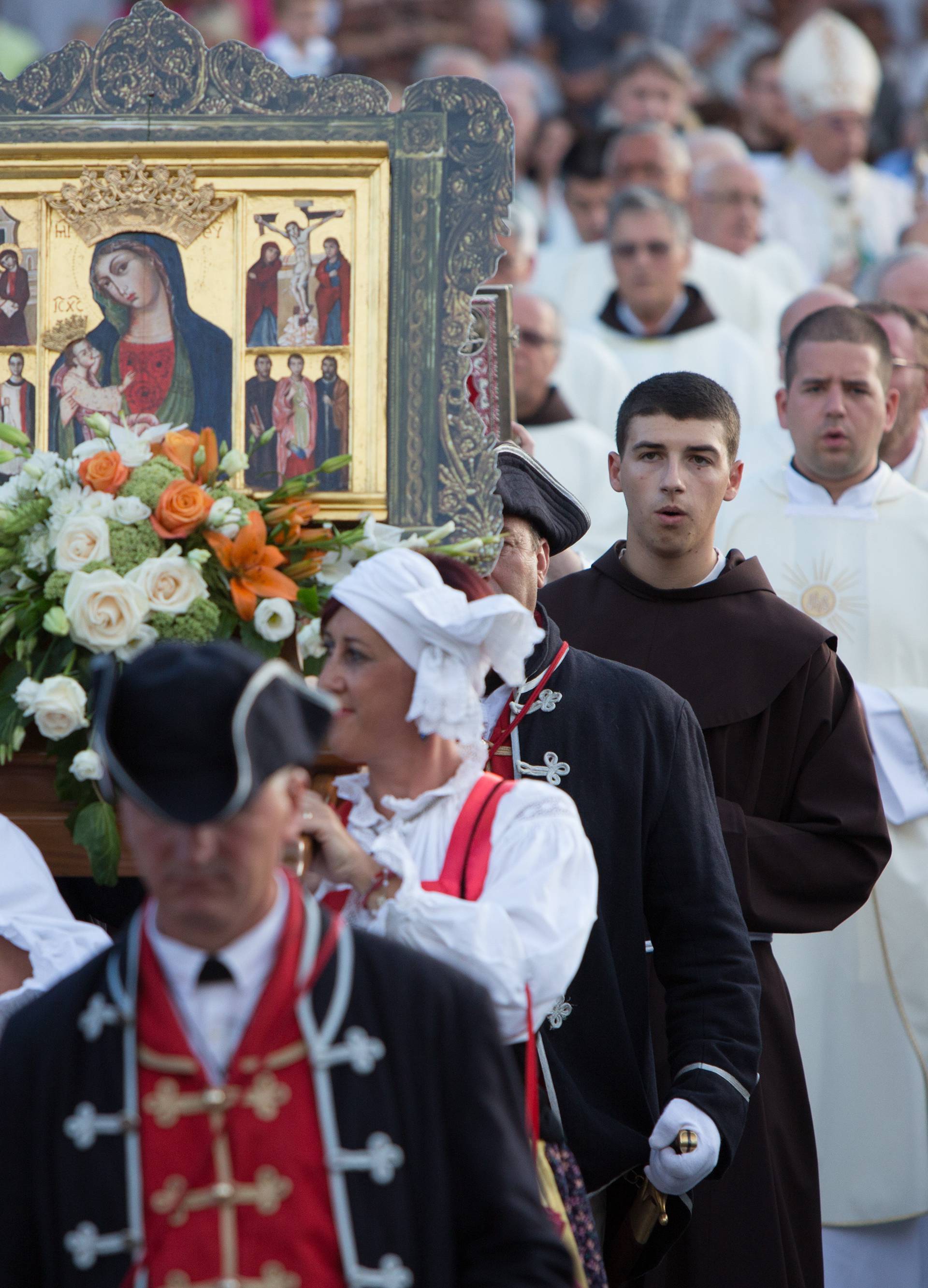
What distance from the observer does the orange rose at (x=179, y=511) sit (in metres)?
3.14

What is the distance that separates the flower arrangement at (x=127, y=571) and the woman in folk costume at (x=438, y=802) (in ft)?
1.12

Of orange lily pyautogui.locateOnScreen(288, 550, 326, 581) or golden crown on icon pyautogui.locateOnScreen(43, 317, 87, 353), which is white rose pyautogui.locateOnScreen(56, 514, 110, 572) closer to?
orange lily pyautogui.locateOnScreen(288, 550, 326, 581)

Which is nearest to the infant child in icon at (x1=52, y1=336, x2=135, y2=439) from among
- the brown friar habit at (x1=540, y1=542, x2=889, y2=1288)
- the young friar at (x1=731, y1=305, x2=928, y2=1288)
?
the brown friar habit at (x1=540, y1=542, x2=889, y2=1288)

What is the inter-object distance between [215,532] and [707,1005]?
1.25m

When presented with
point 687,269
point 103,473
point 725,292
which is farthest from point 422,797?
point 725,292

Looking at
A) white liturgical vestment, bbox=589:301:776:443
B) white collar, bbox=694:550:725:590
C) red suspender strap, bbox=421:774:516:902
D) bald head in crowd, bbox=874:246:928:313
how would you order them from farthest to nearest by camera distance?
1. white liturgical vestment, bbox=589:301:776:443
2. bald head in crowd, bbox=874:246:928:313
3. white collar, bbox=694:550:725:590
4. red suspender strap, bbox=421:774:516:902

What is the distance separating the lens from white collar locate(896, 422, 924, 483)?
6.54m

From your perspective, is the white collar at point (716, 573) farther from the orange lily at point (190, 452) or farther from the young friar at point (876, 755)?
the orange lily at point (190, 452)

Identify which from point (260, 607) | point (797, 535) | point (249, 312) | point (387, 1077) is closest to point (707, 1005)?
point (260, 607)

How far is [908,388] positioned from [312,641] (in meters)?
3.90

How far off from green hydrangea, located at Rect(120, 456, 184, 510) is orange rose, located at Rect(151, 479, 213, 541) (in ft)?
0.07

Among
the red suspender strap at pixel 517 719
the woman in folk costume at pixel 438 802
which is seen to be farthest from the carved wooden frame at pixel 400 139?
the woman in folk costume at pixel 438 802

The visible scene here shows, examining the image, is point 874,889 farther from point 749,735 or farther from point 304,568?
point 304,568

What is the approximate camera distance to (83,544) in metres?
3.10
